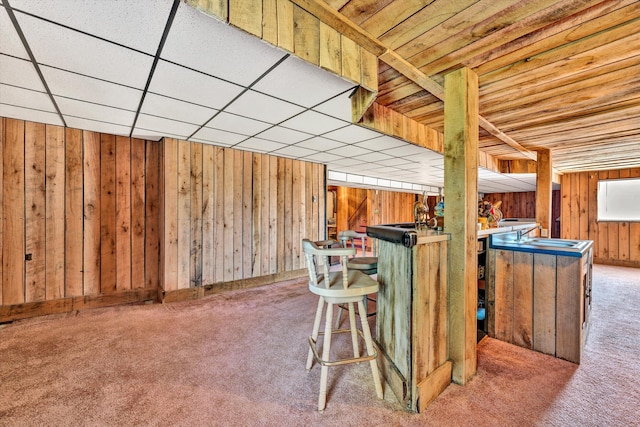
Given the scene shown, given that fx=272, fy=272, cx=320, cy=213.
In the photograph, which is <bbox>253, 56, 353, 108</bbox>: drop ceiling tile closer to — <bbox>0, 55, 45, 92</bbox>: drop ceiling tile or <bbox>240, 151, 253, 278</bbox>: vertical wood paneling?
<bbox>0, 55, 45, 92</bbox>: drop ceiling tile

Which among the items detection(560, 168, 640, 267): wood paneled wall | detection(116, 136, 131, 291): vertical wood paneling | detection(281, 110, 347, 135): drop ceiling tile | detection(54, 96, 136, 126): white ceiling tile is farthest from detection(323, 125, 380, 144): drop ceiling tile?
detection(560, 168, 640, 267): wood paneled wall

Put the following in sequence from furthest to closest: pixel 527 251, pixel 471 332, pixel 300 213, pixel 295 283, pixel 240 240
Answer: pixel 300 213 → pixel 295 283 → pixel 240 240 → pixel 527 251 → pixel 471 332

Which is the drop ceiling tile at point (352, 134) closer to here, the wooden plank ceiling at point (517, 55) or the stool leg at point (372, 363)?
the wooden plank ceiling at point (517, 55)

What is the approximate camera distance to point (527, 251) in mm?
2219

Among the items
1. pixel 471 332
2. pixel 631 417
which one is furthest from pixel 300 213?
pixel 631 417

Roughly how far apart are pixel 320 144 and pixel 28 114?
3.03 metres

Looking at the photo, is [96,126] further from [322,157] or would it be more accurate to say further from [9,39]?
[322,157]

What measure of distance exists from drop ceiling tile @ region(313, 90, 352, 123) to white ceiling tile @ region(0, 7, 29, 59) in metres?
1.84

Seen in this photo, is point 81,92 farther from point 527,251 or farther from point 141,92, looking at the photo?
point 527,251

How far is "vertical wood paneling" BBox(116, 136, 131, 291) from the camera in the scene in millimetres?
3393

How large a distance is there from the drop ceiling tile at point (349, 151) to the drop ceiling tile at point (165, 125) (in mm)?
1859

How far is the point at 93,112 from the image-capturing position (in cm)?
259

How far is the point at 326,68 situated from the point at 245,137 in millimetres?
1972

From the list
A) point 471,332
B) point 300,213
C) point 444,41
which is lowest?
point 471,332
